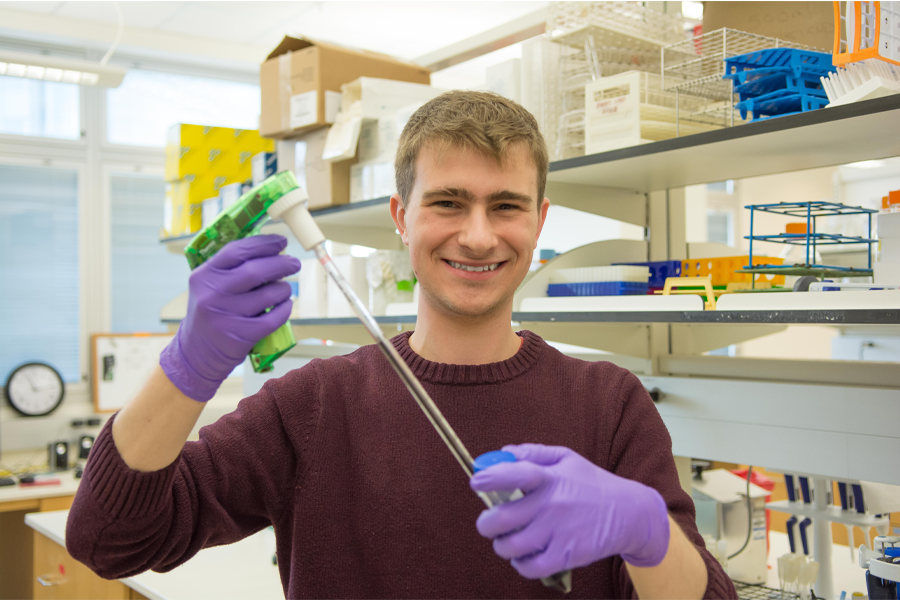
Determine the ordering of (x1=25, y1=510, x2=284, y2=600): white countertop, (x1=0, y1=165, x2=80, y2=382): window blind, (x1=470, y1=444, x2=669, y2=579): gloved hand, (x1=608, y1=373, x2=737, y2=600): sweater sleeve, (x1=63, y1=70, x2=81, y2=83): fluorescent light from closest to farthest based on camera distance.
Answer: (x1=470, y1=444, x2=669, y2=579): gloved hand, (x1=608, y1=373, x2=737, y2=600): sweater sleeve, (x1=25, y1=510, x2=284, y2=600): white countertop, (x1=63, y1=70, x2=81, y2=83): fluorescent light, (x1=0, y1=165, x2=80, y2=382): window blind

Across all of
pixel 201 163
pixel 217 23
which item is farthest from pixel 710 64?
pixel 217 23

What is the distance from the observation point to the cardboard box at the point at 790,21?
5.10 feet

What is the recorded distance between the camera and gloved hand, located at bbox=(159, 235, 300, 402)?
2.64 feet

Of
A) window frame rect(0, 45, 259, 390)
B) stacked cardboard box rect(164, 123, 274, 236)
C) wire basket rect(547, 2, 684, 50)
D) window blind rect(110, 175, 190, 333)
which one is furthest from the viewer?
window blind rect(110, 175, 190, 333)

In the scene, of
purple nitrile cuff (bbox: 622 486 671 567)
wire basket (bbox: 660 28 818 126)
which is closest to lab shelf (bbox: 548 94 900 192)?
wire basket (bbox: 660 28 818 126)

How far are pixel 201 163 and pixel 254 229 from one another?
7.20 feet

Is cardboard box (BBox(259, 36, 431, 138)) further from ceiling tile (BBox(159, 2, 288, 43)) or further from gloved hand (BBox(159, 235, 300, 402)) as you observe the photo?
ceiling tile (BBox(159, 2, 288, 43))

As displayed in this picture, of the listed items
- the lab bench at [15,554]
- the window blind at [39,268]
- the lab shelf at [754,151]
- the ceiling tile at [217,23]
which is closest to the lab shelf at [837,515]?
the lab shelf at [754,151]

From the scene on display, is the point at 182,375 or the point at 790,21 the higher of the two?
the point at 790,21

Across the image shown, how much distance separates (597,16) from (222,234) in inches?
45.6

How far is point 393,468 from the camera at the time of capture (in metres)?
1.08

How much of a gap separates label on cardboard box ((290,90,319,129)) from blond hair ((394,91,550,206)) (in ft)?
3.66

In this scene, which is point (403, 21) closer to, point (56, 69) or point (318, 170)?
point (56, 69)

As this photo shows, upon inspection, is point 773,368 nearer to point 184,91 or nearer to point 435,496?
→ point 435,496
